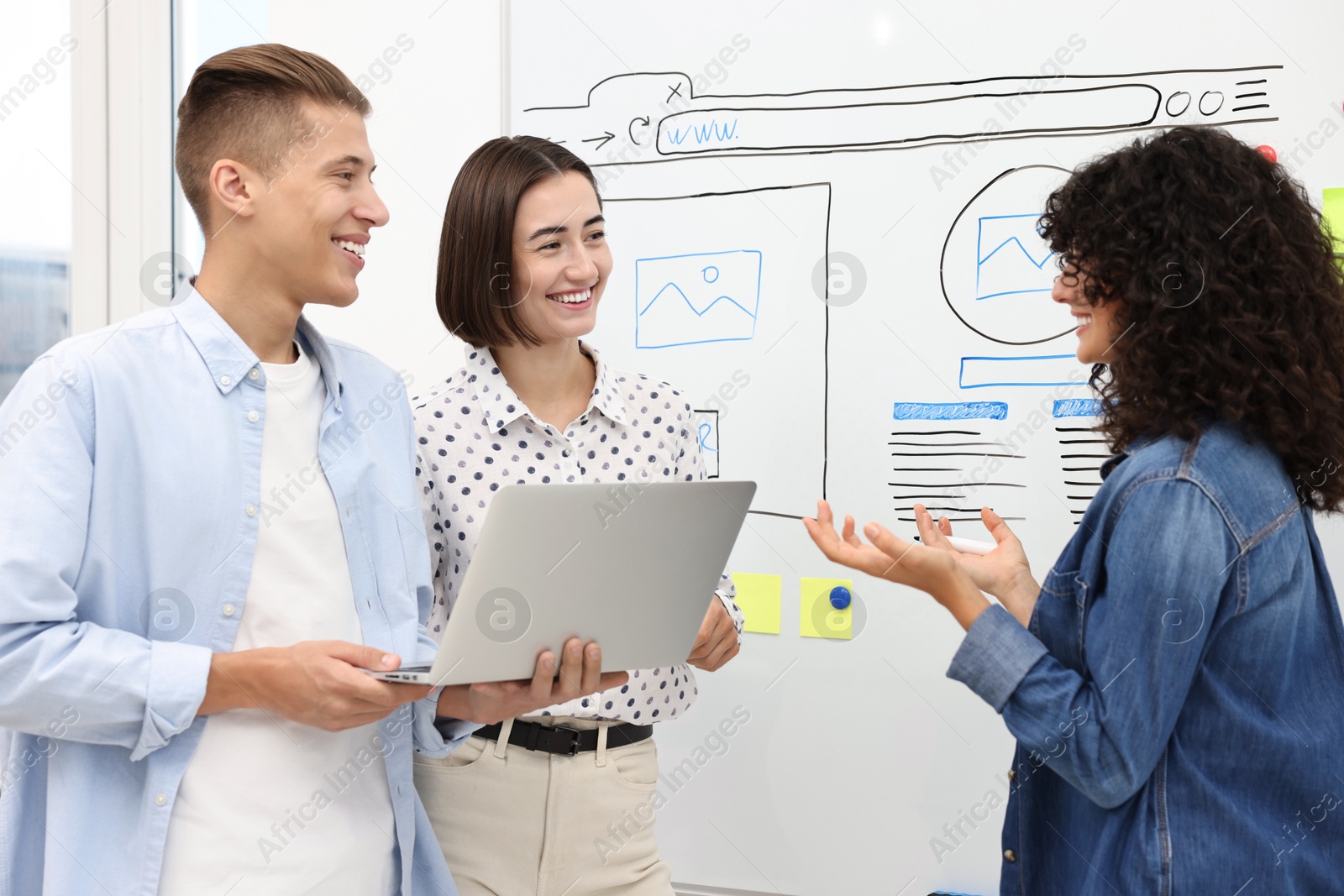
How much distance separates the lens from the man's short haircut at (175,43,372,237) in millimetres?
1188

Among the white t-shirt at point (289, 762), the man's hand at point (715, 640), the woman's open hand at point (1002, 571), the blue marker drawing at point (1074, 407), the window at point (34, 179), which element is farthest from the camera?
the window at point (34, 179)

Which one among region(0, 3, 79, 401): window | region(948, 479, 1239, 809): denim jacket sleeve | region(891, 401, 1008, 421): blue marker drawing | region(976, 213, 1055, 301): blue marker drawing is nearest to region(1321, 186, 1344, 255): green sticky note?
region(976, 213, 1055, 301): blue marker drawing

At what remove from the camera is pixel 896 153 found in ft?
5.94

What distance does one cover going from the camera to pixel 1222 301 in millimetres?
1065

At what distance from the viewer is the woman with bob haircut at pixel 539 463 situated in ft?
4.51

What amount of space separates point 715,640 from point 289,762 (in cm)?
60

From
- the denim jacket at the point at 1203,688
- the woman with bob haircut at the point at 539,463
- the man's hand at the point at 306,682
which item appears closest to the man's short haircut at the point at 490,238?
the woman with bob haircut at the point at 539,463

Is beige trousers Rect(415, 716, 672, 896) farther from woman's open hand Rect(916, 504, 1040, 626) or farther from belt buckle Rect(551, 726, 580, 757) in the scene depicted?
woman's open hand Rect(916, 504, 1040, 626)

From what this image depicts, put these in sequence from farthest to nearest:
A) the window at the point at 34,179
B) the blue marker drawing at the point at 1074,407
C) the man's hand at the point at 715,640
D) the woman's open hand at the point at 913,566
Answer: the window at the point at 34,179 → the blue marker drawing at the point at 1074,407 → the man's hand at the point at 715,640 → the woman's open hand at the point at 913,566

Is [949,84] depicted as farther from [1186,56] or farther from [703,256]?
[703,256]

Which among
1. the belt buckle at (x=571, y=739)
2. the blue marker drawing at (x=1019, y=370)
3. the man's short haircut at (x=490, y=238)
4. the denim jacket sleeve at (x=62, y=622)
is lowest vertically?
the belt buckle at (x=571, y=739)

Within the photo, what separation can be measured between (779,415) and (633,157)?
0.59 metres

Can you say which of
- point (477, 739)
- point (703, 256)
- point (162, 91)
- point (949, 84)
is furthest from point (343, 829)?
point (162, 91)

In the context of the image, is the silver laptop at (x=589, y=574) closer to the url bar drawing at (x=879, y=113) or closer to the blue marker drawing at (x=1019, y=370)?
the blue marker drawing at (x=1019, y=370)
